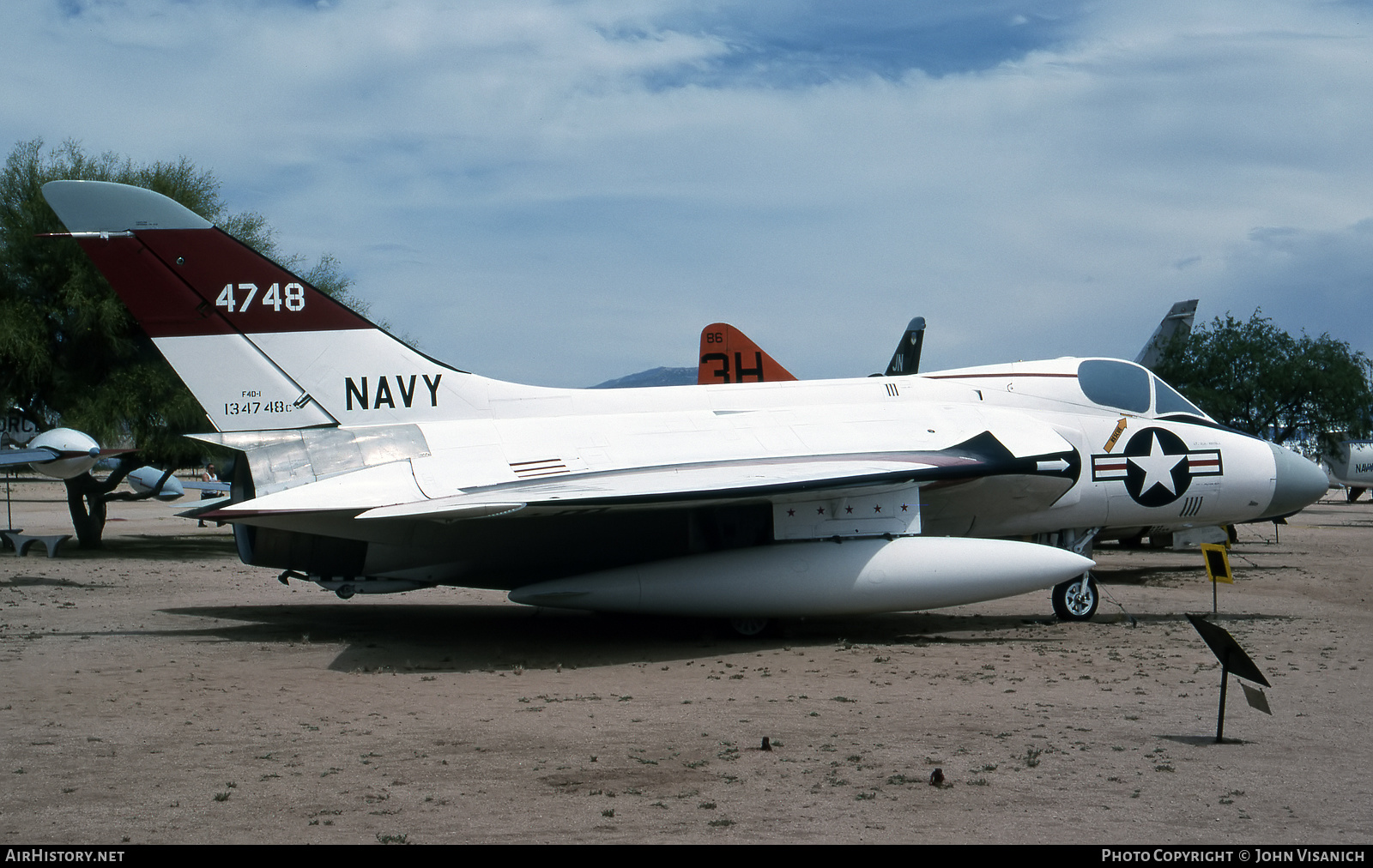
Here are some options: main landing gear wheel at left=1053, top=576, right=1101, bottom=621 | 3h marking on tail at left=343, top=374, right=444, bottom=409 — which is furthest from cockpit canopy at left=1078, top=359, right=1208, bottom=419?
3h marking on tail at left=343, top=374, right=444, bottom=409

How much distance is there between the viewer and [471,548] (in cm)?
1148

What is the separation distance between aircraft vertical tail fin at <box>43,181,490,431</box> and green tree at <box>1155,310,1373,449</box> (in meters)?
25.9

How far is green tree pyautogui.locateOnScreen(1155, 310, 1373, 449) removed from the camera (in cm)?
3095

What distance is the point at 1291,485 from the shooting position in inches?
532

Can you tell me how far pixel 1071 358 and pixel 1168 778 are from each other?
28.4 ft

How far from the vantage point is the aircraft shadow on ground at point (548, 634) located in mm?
10719

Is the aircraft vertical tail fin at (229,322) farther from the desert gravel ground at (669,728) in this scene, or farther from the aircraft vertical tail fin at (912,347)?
the aircraft vertical tail fin at (912,347)

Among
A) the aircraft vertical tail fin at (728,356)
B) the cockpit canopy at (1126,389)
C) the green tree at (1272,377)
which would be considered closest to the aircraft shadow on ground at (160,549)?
the aircraft vertical tail fin at (728,356)

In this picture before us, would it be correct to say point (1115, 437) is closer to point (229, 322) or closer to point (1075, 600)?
point (1075, 600)

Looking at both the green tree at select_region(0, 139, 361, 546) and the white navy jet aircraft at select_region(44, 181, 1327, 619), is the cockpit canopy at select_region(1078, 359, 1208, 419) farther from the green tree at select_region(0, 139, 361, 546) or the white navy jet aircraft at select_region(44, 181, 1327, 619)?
the green tree at select_region(0, 139, 361, 546)

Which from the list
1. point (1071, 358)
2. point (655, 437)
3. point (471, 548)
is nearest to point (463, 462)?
point (471, 548)

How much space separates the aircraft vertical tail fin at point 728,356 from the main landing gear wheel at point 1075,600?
11.2m
